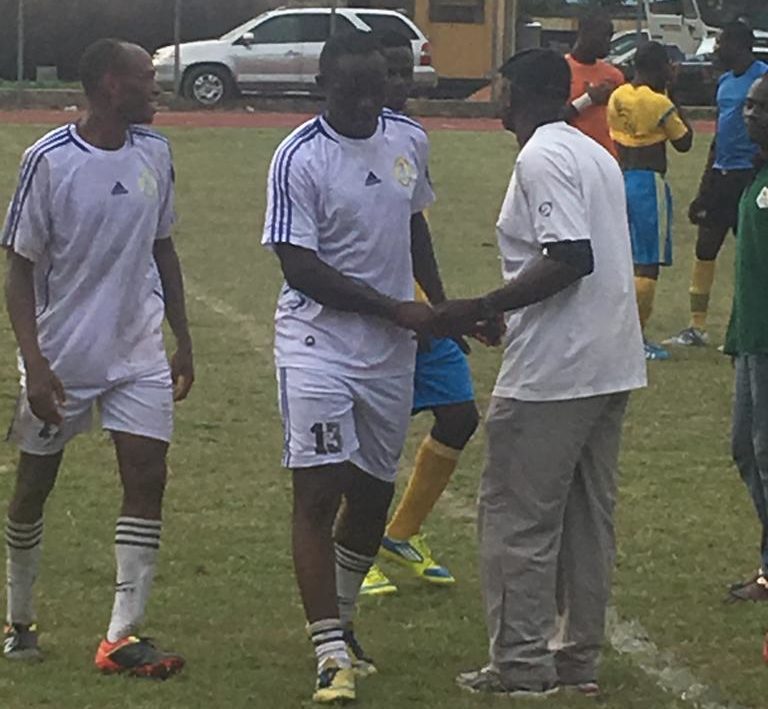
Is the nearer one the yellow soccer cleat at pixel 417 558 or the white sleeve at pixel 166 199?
the white sleeve at pixel 166 199

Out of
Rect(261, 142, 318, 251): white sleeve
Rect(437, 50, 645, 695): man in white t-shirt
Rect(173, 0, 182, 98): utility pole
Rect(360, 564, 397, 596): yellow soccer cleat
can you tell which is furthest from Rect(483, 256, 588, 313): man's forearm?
Rect(173, 0, 182, 98): utility pole

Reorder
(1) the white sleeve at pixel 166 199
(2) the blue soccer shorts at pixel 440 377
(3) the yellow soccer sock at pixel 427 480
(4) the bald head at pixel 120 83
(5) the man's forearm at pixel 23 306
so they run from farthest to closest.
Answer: (3) the yellow soccer sock at pixel 427 480 → (2) the blue soccer shorts at pixel 440 377 → (1) the white sleeve at pixel 166 199 → (4) the bald head at pixel 120 83 → (5) the man's forearm at pixel 23 306

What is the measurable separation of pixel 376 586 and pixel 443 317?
1630 millimetres

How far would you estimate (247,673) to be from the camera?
6.13 metres

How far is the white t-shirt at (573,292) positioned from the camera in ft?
18.3

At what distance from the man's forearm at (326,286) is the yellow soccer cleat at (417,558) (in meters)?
1.63

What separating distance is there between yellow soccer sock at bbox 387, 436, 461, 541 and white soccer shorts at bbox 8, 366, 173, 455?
1370mm

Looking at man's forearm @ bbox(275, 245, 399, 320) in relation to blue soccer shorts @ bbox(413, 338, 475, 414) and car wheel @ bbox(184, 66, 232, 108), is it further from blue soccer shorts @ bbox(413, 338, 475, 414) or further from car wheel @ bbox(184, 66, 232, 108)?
car wheel @ bbox(184, 66, 232, 108)

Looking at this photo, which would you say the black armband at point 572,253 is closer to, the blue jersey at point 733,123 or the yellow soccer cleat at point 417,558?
the yellow soccer cleat at point 417,558

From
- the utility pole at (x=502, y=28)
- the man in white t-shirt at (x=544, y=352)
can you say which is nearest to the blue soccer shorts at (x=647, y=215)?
the man in white t-shirt at (x=544, y=352)

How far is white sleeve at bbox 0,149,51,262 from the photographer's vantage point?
232 inches

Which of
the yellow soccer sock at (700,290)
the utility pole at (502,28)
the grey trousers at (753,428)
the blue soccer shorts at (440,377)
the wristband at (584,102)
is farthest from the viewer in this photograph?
the utility pole at (502,28)

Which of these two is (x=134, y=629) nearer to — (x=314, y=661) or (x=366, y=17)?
(x=314, y=661)

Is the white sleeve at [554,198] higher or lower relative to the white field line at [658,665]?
higher
